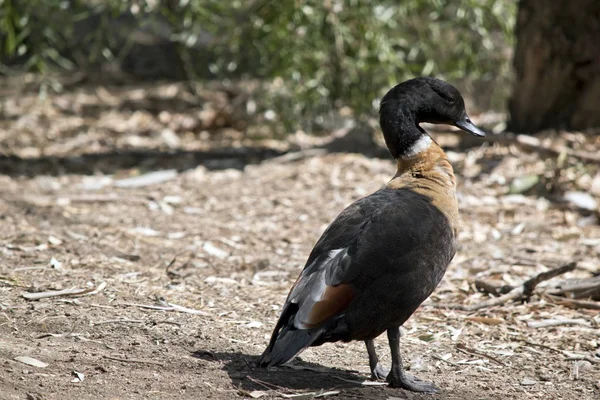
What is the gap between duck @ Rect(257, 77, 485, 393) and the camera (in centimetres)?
342

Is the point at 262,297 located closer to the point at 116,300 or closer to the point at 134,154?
the point at 116,300

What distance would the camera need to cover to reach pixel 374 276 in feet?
11.4

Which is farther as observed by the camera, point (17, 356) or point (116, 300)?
point (116, 300)

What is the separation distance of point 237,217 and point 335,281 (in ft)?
10.4

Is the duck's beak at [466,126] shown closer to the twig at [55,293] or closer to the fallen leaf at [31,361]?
the twig at [55,293]

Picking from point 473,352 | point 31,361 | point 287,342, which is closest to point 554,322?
point 473,352

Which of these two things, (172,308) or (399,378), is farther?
(172,308)

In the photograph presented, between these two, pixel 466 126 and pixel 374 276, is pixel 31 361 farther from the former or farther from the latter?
pixel 466 126

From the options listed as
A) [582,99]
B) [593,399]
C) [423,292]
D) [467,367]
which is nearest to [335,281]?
[423,292]

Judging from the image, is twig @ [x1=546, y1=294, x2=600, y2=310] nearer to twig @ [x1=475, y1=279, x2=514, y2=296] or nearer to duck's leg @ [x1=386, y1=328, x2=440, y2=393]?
twig @ [x1=475, y1=279, x2=514, y2=296]

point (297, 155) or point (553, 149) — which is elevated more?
point (553, 149)

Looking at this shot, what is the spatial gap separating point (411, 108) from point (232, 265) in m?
1.76

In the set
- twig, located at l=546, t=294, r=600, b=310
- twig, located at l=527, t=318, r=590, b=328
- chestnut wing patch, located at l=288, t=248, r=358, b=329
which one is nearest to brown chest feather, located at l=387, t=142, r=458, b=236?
chestnut wing patch, located at l=288, t=248, r=358, b=329

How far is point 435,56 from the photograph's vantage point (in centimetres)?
914
